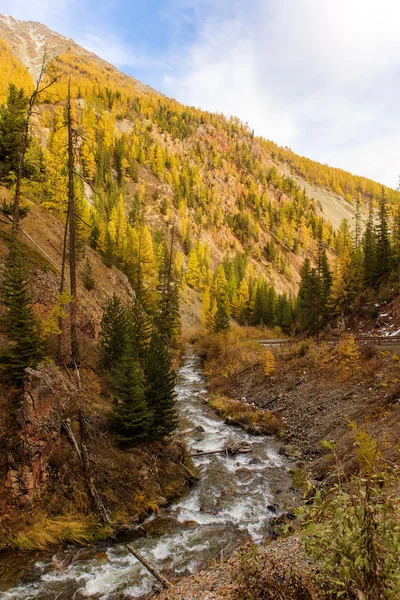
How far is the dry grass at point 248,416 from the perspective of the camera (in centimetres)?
2231

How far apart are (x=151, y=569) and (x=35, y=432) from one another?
593 centimetres

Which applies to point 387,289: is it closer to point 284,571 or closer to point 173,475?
point 173,475

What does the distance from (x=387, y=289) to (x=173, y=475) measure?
1408 inches

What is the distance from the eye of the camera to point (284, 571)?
568 cm

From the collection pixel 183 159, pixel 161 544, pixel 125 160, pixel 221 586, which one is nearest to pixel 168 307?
pixel 161 544

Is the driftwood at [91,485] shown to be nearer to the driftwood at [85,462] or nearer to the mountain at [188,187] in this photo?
the driftwood at [85,462]

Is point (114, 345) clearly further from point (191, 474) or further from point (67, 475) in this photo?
point (67, 475)

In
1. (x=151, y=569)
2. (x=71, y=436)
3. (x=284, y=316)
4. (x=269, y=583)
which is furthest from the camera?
(x=284, y=316)

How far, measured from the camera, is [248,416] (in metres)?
24.2

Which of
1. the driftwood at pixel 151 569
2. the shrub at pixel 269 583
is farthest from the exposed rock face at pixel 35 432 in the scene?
the shrub at pixel 269 583

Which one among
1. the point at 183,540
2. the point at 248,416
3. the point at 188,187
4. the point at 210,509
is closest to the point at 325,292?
the point at 248,416

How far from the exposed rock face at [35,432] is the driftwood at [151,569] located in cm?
386

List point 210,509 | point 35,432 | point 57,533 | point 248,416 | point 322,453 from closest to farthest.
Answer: point 57,533, point 35,432, point 210,509, point 322,453, point 248,416

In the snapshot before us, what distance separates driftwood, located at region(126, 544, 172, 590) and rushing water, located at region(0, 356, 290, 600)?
146 millimetres
